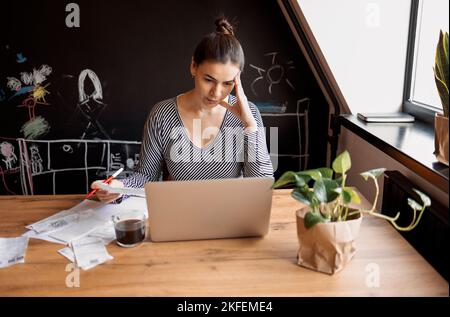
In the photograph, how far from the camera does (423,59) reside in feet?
6.70

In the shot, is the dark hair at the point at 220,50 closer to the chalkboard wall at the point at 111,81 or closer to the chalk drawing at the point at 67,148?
the chalkboard wall at the point at 111,81

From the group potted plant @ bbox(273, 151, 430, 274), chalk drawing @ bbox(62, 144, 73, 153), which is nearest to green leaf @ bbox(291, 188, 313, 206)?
potted plant @ bbox(273, 151, 430, 274)

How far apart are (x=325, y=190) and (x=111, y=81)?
2021 millimetres

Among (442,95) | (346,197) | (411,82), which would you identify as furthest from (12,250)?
(411,82)

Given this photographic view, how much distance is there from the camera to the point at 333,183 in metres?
1.07

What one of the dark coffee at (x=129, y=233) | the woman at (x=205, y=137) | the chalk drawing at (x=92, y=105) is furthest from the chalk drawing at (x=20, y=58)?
the dark coffee at (x=129, y=233)

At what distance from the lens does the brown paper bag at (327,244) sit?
1050mm

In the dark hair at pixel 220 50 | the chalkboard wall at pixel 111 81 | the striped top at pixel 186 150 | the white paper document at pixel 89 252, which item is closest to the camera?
the white paper document at pixel 89 252

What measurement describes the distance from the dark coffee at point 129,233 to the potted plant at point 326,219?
1.50ft

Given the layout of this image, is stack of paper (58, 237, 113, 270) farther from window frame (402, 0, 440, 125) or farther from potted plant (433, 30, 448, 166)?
window frame (402, 0, 440, 125)

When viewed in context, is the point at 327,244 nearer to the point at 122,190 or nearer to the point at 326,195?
the point at 326,195

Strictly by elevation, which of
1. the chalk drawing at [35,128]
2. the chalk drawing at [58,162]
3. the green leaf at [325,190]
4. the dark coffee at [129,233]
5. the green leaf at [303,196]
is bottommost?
the chalk drawing at [58,162]
